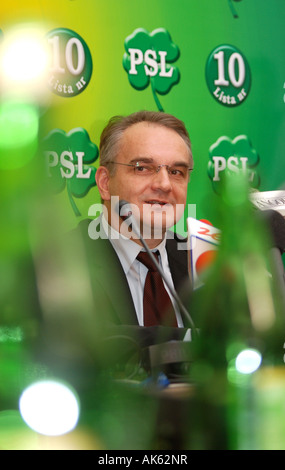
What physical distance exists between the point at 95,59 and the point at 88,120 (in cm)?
17

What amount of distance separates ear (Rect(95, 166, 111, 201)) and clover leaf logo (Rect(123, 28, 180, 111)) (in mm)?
252

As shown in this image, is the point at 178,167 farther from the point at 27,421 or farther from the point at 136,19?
the point at 27,421

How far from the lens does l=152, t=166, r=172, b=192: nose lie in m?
1.18

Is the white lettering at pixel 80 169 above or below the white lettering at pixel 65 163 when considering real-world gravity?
above

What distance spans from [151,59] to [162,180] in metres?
0.38

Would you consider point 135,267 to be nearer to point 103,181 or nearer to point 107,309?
point 103,181

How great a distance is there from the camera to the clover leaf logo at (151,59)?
4.52 feet

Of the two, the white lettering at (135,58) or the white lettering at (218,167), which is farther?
the white lettering at (135,58)

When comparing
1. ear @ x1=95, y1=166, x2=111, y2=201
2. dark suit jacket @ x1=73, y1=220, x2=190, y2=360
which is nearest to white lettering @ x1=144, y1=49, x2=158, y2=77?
ear @ x1=95, y1=166, x2=111, y2=201

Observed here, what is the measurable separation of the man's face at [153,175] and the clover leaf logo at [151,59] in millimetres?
126

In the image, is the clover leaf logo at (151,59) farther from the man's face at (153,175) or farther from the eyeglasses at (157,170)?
the eyeglasses at (157,170)

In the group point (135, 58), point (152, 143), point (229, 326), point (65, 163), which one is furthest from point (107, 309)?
point (135, 58)

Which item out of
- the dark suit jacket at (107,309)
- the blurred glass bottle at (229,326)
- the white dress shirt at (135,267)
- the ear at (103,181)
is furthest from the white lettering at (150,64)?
the blurred glass bottle at (229,326)

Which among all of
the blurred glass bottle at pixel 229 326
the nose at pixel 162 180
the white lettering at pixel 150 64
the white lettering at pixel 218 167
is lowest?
the blurred glass bottle at pixel 229 326
